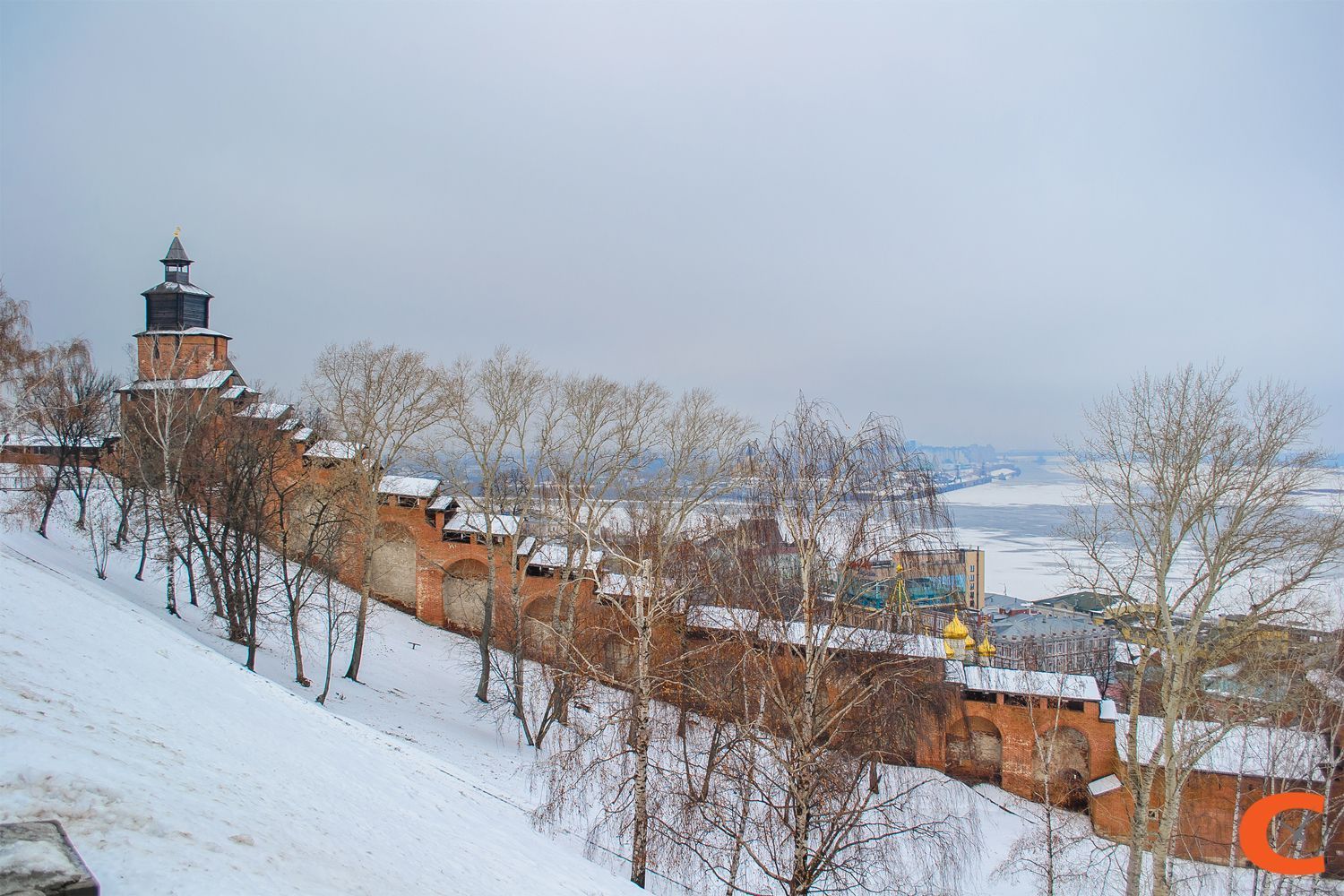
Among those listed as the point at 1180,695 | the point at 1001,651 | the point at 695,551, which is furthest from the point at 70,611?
the point at 1001,651

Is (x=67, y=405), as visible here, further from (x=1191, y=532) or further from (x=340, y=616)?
(x=1191, y=532)

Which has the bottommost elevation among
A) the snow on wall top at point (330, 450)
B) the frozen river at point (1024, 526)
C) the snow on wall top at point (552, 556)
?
the frozen river at point (1024, 526)

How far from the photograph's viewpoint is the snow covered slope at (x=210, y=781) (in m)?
4.55

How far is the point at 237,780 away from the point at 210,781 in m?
0.47

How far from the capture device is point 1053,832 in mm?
13250

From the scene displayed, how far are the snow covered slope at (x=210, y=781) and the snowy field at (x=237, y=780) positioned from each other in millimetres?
22

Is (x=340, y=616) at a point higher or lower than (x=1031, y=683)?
higher

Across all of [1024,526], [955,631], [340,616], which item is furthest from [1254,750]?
[1024,526]

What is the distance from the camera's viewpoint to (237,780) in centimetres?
666

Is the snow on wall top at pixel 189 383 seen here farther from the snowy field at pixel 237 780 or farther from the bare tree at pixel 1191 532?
the bare tree at pixel 1191 532

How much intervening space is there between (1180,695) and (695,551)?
27.7 ft

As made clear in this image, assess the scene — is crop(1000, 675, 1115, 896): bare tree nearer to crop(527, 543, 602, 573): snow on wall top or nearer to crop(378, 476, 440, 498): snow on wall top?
crop(527, 543, 602, 573): snow on wall top

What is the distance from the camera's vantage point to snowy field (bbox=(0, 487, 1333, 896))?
4652 mm

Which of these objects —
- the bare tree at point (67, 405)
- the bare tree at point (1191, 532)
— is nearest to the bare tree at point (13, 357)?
the bare tree at point (67, 405)
